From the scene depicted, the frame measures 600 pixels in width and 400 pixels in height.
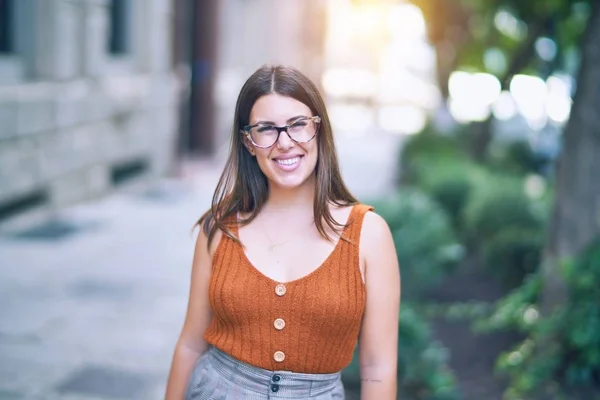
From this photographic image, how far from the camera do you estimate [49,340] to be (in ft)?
16.2

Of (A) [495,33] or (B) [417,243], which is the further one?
(A) [495,33]

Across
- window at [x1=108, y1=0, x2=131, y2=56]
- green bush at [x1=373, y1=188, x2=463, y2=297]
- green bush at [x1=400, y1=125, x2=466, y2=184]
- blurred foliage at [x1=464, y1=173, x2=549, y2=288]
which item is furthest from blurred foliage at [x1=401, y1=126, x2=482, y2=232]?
window at [x1=108, y1=0, x2=131, y2=56]

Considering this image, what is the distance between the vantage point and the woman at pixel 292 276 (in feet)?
6.88

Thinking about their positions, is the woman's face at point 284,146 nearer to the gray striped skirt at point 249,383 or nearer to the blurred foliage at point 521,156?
the gray striped skirt at point 249,383

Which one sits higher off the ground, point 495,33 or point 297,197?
point 495,33

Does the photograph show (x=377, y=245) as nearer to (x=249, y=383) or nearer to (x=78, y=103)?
(x=249, y=383)

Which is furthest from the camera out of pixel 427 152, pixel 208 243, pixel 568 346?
pixel 427 152

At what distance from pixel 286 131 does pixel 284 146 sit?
0.13 feet

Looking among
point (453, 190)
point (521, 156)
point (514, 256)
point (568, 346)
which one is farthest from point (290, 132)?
point (521, 156)

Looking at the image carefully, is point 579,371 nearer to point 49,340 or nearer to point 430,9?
point 49,340

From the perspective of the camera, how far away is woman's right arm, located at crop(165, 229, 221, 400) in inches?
87.1

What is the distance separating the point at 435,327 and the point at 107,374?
2747 mm

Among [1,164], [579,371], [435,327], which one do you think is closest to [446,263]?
[435,327]

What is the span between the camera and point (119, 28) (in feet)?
36.4
